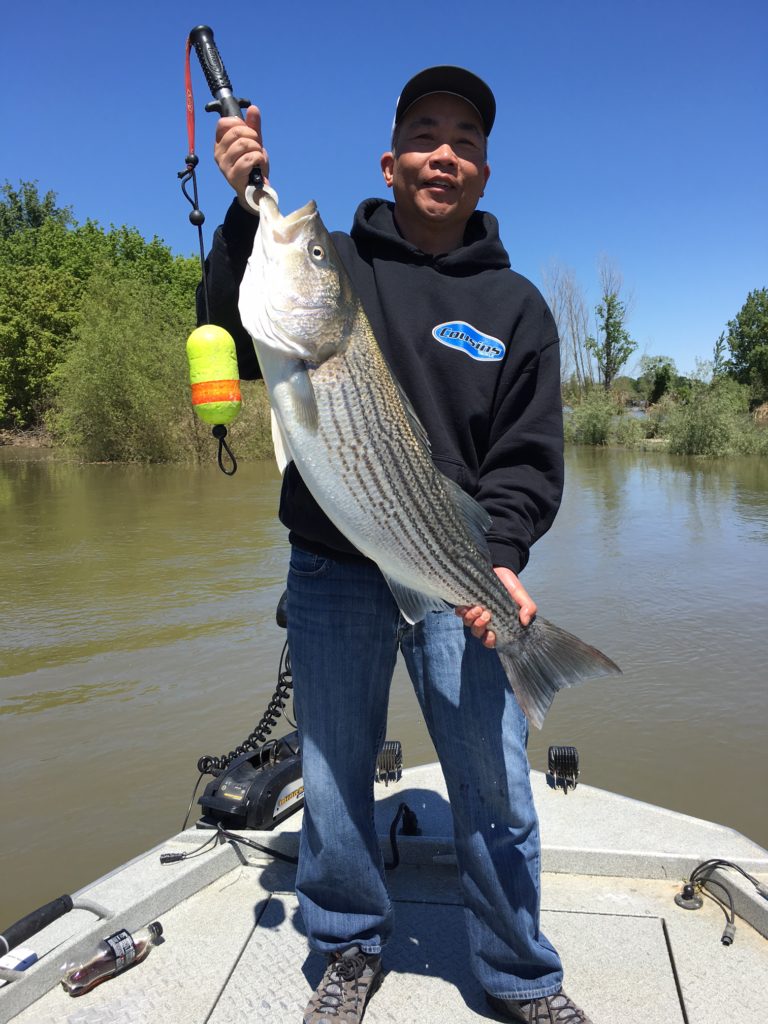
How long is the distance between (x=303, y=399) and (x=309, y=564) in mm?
583

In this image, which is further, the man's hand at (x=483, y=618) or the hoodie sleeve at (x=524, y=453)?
the hoodie sleeve at (x=524, y=453)

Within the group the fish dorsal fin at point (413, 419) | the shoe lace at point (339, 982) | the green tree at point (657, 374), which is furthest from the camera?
the green tree at point (657, 374)

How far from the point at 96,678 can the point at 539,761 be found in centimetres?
415

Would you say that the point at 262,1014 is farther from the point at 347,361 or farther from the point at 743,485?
the point at 743,485

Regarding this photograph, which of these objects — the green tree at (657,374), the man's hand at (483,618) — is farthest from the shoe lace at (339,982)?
the green tree at (657,374)

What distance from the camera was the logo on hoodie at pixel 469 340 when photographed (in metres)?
2.52

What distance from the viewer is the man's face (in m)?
2.56

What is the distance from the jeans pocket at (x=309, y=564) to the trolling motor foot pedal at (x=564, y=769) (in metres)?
1.98

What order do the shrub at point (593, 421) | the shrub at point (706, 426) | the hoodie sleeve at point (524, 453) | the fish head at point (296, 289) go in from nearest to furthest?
the fish head at point (296, 289) → the hoodie sleeve at point (524, 453) → the shrub at point (706, 426) → the shrub at point (593, 421)

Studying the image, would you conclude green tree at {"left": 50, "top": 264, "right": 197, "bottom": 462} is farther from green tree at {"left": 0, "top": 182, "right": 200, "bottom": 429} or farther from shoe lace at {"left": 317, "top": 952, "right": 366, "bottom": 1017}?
shoe lace at {"left": 317, "top": 952, "right": 366, "bottom": 1017}

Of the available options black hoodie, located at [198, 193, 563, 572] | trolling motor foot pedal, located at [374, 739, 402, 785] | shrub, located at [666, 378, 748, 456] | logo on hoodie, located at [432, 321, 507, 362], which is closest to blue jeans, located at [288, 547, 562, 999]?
black hoodie, located at [198, 193, 563, 572]

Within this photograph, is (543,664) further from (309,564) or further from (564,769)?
(564,769)

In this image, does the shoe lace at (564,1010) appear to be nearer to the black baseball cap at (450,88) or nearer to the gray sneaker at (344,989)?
the gray sneaker at (344,989)

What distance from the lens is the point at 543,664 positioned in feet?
7.77
